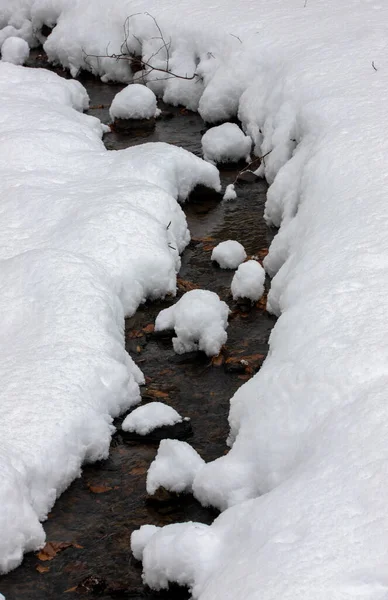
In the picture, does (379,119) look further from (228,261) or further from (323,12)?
(323,12)

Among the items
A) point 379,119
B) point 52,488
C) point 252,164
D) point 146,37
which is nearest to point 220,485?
point 52,488

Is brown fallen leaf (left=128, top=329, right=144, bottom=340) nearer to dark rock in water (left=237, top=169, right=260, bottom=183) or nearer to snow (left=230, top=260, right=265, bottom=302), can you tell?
snow (left=230, top=260, right=265, bottom=302)

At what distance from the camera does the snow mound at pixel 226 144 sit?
7867mm

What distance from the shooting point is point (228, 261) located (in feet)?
20.9

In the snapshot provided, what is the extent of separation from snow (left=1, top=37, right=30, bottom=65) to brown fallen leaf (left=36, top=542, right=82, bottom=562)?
7.97 meters

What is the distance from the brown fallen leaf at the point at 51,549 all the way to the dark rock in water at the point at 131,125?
17.9ft

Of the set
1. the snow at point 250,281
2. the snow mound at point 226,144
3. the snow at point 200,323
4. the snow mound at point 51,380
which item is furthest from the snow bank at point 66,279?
the snow mound at point 226,144

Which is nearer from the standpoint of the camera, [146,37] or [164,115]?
[164,115]

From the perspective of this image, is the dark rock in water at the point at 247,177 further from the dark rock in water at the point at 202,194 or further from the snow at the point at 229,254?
the snow at the point at 229,254

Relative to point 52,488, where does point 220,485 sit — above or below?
above

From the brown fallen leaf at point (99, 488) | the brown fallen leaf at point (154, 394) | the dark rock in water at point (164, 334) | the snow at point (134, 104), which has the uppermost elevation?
the brown fallen leaf at point (99, 488)

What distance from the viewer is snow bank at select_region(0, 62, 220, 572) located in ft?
14.3

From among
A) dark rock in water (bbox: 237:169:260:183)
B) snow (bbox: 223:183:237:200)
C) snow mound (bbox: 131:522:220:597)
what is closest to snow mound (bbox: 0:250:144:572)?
snow mound (bbox: 131:522:220:597)

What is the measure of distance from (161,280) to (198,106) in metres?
3.65
